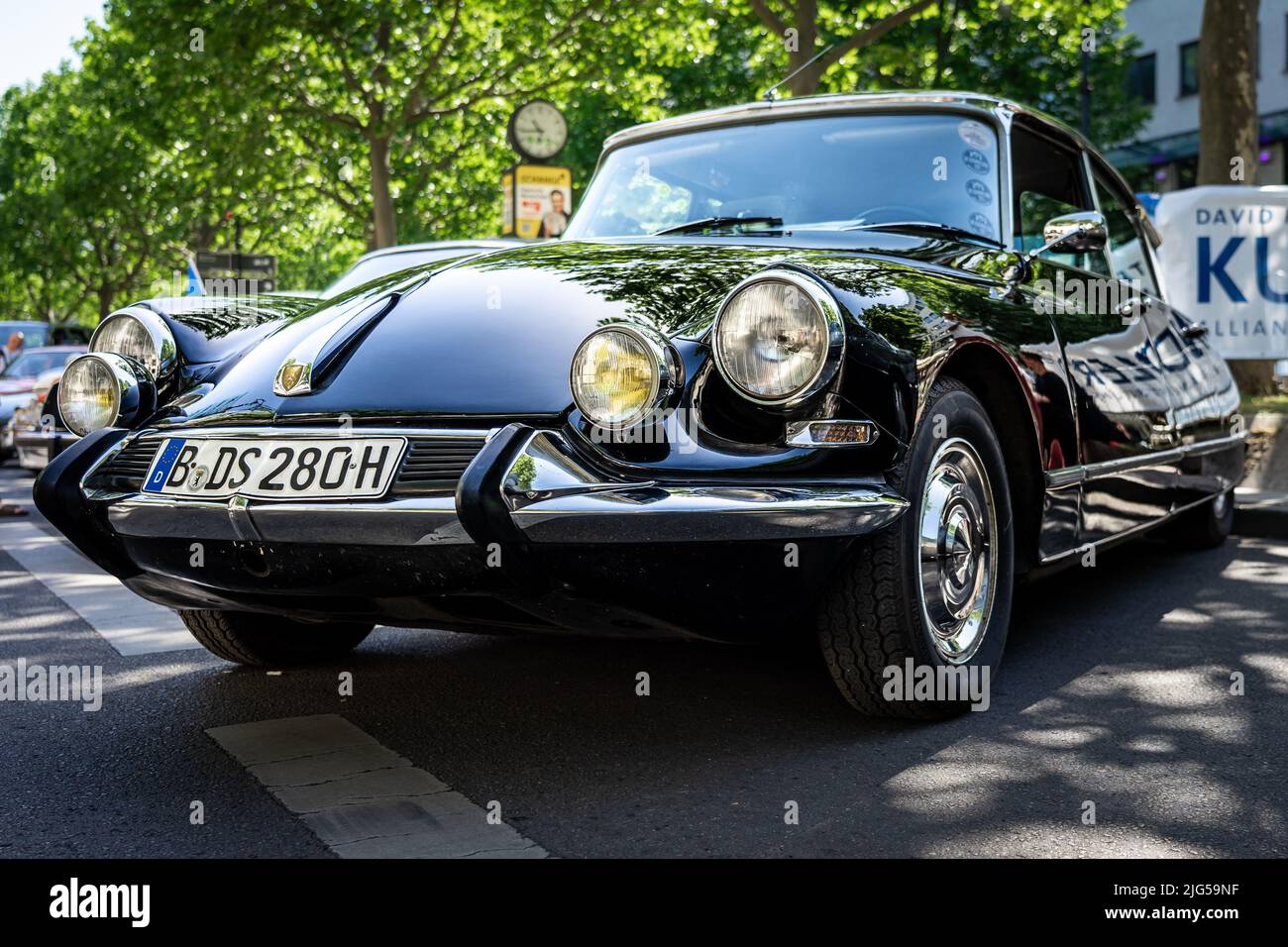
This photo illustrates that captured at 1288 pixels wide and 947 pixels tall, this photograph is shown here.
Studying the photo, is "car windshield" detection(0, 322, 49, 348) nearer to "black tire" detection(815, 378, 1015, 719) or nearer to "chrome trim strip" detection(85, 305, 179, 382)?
"chrome trim strip" detection(85, 305, 179, 382)

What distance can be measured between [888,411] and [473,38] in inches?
856

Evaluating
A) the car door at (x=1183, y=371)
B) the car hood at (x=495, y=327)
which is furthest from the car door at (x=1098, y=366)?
the car hood at (x=495, y=327)

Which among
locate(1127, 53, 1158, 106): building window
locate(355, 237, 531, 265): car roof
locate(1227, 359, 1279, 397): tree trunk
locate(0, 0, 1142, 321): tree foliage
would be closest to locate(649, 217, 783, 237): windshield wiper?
locate(355, 237, 531, 265): car roof

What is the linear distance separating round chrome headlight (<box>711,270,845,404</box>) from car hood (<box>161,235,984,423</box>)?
0.10 meters

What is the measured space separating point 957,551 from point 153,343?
2161 millimetres

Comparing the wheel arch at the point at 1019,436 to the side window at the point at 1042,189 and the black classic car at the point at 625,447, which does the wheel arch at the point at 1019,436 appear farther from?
the side window at the point at 1042,189

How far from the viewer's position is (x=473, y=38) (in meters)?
23.5

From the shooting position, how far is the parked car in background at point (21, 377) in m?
16.5

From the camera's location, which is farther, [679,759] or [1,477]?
[1,477]

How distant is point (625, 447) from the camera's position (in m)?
3.00

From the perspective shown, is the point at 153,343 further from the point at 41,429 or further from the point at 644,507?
the point at 41,429

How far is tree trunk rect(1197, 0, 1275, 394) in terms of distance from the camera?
1131cm

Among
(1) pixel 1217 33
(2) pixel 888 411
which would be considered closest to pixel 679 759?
(2) pixel 888 411

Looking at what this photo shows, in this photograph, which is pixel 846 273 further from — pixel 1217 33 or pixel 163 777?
pixel 1217 33
